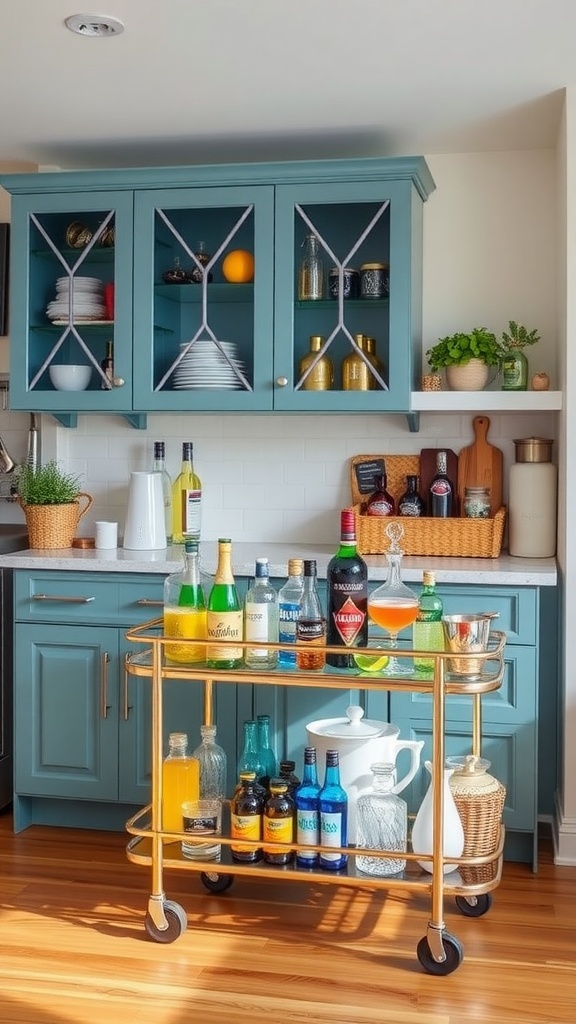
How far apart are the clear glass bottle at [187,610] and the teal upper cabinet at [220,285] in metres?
1.11

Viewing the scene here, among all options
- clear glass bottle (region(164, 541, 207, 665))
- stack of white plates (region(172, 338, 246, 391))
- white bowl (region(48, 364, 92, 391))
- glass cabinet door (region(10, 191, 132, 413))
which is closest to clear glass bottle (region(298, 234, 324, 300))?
stack of white plates (region(172, 338, 246, 391))

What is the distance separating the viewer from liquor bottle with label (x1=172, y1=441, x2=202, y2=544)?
414 cm

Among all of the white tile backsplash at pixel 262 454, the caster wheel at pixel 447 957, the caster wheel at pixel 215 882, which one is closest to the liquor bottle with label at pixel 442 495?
the white tile backsplash at pixel 262 454

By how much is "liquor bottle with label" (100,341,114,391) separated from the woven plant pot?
44 cm

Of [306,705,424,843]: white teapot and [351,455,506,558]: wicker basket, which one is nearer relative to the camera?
[306,705,424,843]: white teapot

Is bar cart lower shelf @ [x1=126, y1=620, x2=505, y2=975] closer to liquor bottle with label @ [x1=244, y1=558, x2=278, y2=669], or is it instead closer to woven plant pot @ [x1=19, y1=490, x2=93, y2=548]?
liquor bottle with label @ [x1=244, y1=558, x2=278, y2=669]

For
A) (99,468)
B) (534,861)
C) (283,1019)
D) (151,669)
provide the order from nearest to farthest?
1. (283,1019)
2. (151,669)
3. (534,861)
4. (99,468)

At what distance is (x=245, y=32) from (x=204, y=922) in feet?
7.84

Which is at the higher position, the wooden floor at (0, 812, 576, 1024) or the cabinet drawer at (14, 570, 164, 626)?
the cabinet drawer at (14, 570, 164, 626)

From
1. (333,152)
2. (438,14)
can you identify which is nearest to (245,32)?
(438,14)

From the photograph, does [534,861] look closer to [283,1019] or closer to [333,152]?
[283,1019]

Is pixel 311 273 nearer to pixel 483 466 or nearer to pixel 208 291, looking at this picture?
pixel 208 291

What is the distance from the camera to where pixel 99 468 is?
4.42 meters

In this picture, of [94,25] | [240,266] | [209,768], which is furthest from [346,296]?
[209,768]
